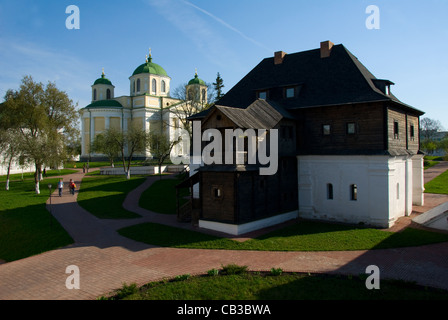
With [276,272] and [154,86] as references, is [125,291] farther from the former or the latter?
[154,86]

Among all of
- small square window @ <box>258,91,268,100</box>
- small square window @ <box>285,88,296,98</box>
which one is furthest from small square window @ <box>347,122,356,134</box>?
small square window @ <box>258,91,268,100</box>

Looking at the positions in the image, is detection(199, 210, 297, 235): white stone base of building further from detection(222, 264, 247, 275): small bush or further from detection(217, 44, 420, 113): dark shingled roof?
detection(217, 44, 420, 113): dark shingled roof

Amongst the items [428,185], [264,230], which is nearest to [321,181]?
[264,230]

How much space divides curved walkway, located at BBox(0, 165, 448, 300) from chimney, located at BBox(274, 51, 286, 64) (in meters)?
18.5

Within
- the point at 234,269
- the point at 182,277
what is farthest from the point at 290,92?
the point at 182,277

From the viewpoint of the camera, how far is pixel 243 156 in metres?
19.6

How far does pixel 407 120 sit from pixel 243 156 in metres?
13.7

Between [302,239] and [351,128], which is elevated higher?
[351,128]

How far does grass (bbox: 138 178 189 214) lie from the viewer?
90.1 feet

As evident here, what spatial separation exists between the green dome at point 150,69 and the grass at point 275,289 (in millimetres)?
64810

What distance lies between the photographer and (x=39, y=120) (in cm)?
3772

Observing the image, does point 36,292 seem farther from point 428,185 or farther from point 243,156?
point 428,185

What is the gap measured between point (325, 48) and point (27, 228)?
25761mm

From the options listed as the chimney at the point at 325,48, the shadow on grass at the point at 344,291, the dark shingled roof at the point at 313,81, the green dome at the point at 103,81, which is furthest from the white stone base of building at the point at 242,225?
the green dome at the point at 103,81
